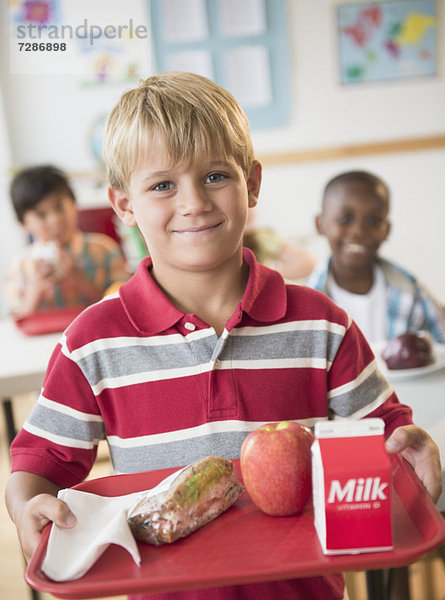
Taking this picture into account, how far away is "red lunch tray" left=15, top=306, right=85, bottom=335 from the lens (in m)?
1.90

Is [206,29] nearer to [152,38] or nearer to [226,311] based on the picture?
[152,38]

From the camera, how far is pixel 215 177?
3.07 ft

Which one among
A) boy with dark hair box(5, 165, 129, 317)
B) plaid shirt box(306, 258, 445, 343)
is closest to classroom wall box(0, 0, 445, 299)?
boy with dark hair box(5, 165, 129, 317)

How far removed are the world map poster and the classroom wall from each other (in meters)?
0.07

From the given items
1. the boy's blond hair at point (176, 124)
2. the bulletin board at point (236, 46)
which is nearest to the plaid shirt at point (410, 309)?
the boy's blond hair at point (176, 124)

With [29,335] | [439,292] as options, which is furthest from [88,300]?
[439,292]

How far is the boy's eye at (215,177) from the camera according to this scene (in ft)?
3.05

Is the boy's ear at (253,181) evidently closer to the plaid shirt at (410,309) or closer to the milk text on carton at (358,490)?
the milk text on carton at (358,490)

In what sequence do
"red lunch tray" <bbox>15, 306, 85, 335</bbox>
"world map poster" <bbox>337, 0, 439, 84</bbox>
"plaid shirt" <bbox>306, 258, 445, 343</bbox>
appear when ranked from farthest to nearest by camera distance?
"world map poster" <bbox>337, 0, 439, 84</bbox> < "red lunch tray" <bbox>15, 306, 85, 335</bbox> < "plaid shirt" <bbox>306, 258, 445, 343</bbox>

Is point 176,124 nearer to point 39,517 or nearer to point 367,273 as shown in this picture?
point 39,517

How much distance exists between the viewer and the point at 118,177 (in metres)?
0.99

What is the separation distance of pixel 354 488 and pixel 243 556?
0.13 metres

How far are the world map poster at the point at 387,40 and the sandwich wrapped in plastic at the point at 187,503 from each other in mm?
4084

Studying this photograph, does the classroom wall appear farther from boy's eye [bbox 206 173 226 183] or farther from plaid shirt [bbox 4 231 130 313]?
boy's eye [bbox 206 173 226 183]
